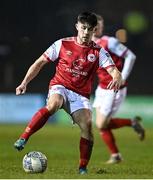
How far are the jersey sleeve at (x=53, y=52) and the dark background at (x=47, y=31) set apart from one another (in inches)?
505

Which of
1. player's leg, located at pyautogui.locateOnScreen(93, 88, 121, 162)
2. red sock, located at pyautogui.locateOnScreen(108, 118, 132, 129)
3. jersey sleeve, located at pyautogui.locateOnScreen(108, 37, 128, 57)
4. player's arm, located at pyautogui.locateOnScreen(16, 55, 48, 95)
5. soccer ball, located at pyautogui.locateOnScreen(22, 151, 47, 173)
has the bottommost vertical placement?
red sock, located at pyautogui.locateOnScreen(108, 118, 132, 129)

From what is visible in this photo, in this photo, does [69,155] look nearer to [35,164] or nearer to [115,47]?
[115,47]

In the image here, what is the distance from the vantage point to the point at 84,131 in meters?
10.8

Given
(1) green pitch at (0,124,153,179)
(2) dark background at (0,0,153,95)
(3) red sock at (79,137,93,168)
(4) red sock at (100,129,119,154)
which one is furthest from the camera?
(2) dark background at (0,0,153,95)

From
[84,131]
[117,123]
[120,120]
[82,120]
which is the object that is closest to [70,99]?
[82,120]

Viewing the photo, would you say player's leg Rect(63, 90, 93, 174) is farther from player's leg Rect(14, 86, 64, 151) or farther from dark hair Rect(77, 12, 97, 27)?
dark hair Rect(77, 12, 97, 27)

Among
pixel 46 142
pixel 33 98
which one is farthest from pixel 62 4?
pixel 46 142

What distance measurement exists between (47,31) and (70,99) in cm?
1369

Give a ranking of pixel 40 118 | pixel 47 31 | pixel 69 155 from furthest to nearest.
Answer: pixel 47 31
pixel 69 155
pixel 40 118

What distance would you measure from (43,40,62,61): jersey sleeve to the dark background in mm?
12828

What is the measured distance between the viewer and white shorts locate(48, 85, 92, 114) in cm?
1078

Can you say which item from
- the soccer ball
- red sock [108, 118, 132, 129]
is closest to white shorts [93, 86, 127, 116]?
red sock [108, 118, 132, 129]

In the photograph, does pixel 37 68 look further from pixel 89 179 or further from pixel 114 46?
pixel 114 46

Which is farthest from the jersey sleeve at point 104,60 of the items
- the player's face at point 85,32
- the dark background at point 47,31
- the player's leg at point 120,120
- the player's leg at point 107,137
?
the dark background at point 47,31
